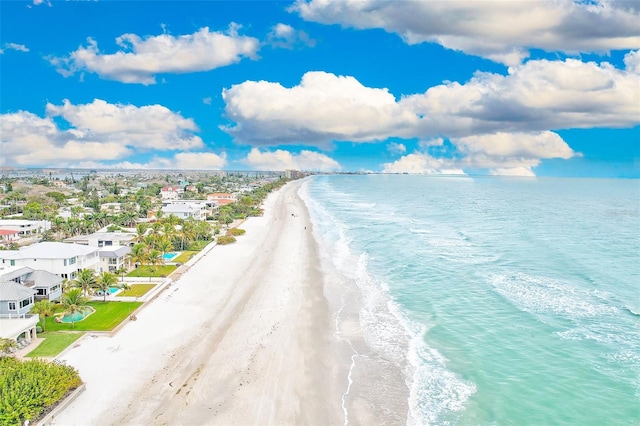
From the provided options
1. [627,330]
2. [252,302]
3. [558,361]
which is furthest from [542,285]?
[252,302]

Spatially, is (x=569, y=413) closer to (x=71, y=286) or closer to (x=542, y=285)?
(x=542, y=285)

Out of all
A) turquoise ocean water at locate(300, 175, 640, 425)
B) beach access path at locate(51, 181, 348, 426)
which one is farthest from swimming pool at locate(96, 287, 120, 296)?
turquoise ocean water at locate(300, 175, 640, 425)

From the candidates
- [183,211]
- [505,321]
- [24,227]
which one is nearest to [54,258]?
[505,321]

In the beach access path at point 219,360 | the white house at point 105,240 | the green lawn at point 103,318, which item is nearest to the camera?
the beach access path at point 219,360

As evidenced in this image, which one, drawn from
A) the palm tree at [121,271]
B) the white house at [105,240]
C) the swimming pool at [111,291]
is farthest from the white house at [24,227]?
the swimming pool at [111,291]

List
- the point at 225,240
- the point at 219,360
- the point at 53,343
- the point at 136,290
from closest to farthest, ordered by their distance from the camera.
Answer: the point at 219,360 → the point at 53,343 → the point at 136,290 → the point at 225,240

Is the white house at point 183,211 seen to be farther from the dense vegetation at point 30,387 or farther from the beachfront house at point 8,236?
the dense vegetation at point 30,387

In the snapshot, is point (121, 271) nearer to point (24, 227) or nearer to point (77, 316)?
point (77, 316)
